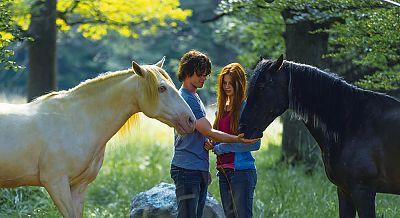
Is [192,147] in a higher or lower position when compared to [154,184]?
higher

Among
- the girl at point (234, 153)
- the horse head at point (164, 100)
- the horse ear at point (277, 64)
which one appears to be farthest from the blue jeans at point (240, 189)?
the horse ear at point (277, 64)

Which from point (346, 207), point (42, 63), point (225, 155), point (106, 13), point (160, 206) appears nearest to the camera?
point (225, 155)

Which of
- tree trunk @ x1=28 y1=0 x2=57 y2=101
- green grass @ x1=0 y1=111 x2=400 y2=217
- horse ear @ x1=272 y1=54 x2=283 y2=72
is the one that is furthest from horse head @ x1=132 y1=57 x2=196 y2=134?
tree trunk @ x1=28 y1=0 x2=57 y2=101

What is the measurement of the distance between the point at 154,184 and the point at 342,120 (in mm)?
4134

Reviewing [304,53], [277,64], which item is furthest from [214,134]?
[304,53]

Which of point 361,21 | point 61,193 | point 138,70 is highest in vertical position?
point 138,70

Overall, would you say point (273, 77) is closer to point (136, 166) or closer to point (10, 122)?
point (10, 122)

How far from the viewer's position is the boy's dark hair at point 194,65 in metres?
5.95

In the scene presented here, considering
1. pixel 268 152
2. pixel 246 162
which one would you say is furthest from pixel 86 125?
pixel 268 152

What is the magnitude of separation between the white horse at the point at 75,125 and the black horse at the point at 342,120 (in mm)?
698

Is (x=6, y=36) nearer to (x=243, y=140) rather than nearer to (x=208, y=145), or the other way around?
(x=208, y=145)

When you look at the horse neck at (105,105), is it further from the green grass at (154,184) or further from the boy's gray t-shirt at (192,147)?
the boy's gray t-shirt at (192,147)

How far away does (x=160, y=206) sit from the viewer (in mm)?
7305

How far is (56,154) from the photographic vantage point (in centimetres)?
591
